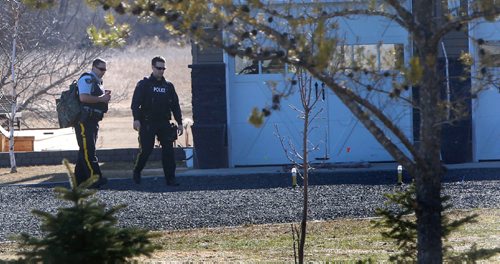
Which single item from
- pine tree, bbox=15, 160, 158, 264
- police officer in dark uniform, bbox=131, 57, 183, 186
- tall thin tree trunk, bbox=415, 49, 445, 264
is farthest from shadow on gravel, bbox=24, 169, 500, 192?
pine tree, bbox=15, 160, 158, 264

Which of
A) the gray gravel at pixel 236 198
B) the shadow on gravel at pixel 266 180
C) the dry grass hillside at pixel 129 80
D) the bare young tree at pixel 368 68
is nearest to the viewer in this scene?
the bare young tree at pixel 368 68

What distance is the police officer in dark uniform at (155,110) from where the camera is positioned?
45.6 ft

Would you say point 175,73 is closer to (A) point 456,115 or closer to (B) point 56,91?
(B) point 56,91

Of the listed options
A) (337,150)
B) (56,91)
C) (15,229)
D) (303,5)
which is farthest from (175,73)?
(303,5)

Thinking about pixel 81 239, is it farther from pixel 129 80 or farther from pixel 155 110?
pixel 129 80

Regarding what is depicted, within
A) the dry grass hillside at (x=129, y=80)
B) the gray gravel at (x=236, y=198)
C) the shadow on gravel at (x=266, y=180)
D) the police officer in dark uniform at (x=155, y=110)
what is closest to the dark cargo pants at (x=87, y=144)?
the gray gravel at (x=236, y=198)

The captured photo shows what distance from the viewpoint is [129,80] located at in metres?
39.9

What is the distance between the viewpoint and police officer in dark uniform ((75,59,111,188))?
13328 mm

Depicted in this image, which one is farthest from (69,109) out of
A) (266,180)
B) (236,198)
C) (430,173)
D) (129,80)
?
(129,80)

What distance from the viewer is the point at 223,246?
1011 centimetres

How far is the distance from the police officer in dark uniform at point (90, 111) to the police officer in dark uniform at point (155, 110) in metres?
0.58

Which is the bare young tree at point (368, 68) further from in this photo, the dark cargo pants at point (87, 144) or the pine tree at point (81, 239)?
the dark cargo pants at point (87, 144)

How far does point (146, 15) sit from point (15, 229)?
6.04 m

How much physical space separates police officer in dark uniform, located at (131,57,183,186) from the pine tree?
7.65 m
